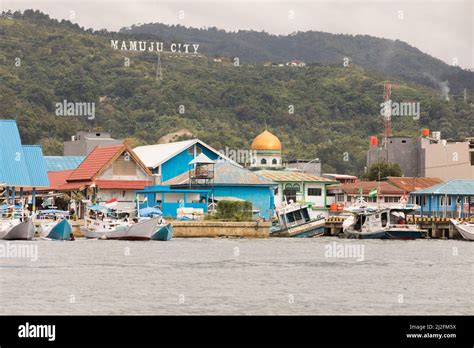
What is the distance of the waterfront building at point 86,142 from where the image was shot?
395 ft

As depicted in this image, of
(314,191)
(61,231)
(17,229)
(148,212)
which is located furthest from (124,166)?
(314,191)

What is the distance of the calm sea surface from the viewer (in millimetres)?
36125

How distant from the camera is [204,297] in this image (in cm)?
3825

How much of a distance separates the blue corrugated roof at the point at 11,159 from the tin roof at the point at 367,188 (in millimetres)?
39296

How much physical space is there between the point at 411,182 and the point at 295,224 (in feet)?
108

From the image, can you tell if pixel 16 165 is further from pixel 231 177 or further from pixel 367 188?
pixel 367 188

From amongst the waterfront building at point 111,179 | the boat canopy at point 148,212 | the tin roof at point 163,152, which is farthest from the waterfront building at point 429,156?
the boat canopy at point 148,212

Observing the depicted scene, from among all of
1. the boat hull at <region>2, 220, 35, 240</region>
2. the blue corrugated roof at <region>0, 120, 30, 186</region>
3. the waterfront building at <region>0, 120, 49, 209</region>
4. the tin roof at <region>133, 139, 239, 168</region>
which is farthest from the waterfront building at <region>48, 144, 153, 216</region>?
the boat hull at <region>2, 220, 35, 240</region>

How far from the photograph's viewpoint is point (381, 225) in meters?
85.5
